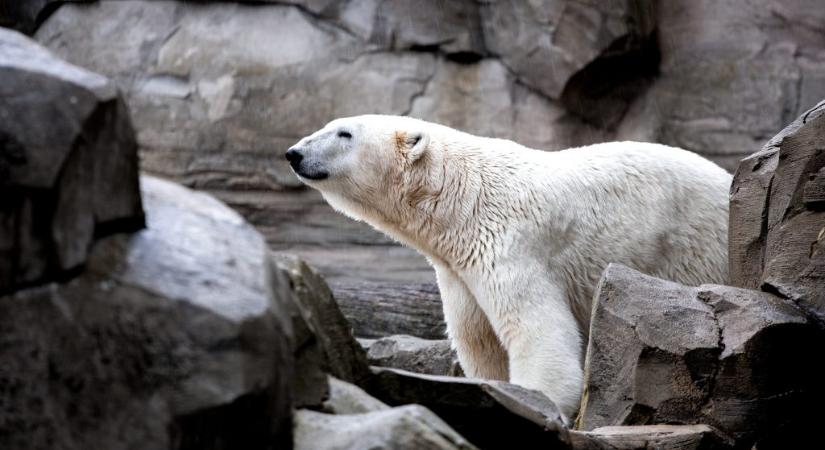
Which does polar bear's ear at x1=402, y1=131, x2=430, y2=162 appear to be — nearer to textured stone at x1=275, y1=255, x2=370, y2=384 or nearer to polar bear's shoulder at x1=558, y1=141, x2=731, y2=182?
polar bear's shoulder at x1=558, y1=141, x2=731, y2=182

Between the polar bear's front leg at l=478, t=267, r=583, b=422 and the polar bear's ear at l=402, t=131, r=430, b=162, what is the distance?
0.76 meters

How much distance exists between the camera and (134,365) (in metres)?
2.13

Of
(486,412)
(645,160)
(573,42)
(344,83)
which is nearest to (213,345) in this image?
(486,412)

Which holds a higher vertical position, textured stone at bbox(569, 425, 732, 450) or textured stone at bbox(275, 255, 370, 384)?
textured stone at bbox(275, 255, 370, 384)

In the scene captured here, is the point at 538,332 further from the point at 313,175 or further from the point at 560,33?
the point at 560,33

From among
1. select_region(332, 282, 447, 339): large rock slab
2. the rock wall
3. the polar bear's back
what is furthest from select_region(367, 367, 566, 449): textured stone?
the rock wall

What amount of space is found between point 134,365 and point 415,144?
3418mm

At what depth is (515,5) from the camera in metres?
8.90

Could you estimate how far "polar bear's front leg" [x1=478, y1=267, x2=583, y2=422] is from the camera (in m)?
4.90

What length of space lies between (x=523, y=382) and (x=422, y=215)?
107cm

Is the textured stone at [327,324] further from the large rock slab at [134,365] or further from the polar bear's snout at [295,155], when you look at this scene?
the polar bear's snout at [295,155]

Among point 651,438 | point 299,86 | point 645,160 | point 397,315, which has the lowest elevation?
point 397,315

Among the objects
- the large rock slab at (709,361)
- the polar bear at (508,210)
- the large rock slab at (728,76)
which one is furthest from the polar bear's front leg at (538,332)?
the large rock slab at (728,76)

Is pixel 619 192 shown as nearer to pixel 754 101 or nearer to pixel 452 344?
pixel 452 344
